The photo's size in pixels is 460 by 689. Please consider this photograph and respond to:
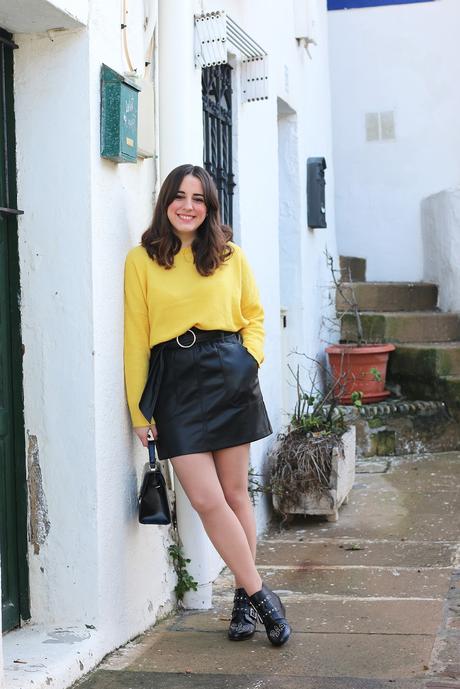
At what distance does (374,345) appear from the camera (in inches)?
313

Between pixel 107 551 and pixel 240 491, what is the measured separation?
57cm

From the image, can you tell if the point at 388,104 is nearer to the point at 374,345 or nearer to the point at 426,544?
the point at 374,345

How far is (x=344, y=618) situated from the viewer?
166 inches

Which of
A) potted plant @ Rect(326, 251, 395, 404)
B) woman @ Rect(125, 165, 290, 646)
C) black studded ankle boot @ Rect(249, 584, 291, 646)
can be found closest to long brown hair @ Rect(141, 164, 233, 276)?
woman @ Rect(125, 165, 290, 646)

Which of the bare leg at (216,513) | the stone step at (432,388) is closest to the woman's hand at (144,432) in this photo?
the bare leg at (216,513)

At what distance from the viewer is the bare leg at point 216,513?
382cm

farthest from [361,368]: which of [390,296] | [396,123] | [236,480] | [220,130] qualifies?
[236,480]

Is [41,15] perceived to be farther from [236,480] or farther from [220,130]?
[220,130]

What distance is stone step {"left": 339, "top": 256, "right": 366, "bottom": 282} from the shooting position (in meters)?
9.07

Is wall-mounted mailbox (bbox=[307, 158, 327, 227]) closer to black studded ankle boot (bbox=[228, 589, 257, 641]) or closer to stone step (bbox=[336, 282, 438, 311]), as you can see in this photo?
stone step (bbox=[336, 282, 438, 311])

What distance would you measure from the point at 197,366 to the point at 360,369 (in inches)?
161

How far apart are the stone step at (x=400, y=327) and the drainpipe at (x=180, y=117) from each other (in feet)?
13.6

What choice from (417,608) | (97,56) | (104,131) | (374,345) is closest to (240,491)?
(417,608)

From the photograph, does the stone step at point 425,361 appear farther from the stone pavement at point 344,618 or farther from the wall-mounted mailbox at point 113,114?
the wall-mounted mailbox at point 113,114
